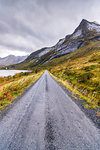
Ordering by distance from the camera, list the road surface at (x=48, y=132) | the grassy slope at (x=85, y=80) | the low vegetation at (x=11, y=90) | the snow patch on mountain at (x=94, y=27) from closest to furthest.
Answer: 1. the road surface at (x=48, y=132)
2. the low vegetation at (x=11, y=90)
3. the grassy slope at (x=85, y=80)
4. the snow patch on mountain at (x=94, y=27)

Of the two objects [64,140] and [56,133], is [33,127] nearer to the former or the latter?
[56,133]

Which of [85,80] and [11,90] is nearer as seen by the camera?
[11,90]

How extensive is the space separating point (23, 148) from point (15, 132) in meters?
0.80

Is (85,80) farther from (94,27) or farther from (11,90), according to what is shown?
(94,27)

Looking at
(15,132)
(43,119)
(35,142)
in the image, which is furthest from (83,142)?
(15,132)

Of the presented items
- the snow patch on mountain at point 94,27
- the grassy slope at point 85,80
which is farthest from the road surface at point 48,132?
the snow patch on mountain at point 94,27

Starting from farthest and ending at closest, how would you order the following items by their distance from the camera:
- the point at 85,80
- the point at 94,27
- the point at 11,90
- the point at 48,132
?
1. the point at 94,27
2. the point at 85,80
3. the point at 11,90
4. the point at 48,132

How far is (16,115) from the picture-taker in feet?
12.7

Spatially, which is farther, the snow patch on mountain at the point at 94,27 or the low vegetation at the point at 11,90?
the snow patch on mountain at the point at 94,27

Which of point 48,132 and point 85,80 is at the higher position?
point 85,80

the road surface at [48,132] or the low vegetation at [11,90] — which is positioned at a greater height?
the low vegetation at [11,90]

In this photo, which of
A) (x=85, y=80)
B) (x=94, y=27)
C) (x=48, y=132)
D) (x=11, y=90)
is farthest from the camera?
(x=94, y=27)

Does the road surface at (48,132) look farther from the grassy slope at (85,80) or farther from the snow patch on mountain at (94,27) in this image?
the snow patch on mountain at (94,27)

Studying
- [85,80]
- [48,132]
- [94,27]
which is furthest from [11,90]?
[94,27]
